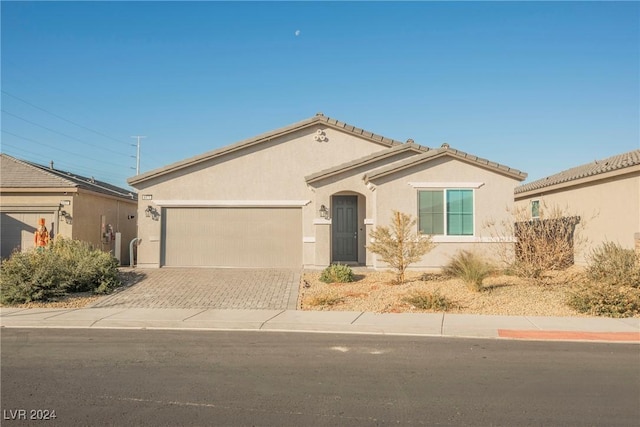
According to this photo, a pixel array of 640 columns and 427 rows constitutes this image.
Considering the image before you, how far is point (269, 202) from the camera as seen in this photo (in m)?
18.6

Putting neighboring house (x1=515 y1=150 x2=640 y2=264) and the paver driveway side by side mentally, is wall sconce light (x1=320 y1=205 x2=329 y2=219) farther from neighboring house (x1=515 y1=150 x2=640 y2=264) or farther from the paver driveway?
neighboring house (x1=515 y1=150 x2=640 y2=264)

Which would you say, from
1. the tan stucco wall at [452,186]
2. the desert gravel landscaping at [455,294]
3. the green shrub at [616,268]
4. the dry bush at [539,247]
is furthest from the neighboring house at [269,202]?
the green shrub at [616,268]

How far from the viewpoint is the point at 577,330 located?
974cm

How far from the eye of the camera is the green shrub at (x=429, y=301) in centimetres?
1176

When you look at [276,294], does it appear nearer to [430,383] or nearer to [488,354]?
[488,354]

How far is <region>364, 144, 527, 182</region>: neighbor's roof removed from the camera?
16.8 m

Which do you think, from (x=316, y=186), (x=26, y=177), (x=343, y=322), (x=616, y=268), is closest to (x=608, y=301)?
(x=616, y=268)

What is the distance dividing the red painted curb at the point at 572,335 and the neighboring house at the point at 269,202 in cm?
834

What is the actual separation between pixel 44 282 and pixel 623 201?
1685 centimetres

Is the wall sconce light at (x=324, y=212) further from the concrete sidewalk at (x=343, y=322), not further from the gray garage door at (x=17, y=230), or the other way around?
the gray garage door at (x=17, y=230)

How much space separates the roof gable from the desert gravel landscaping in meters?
3.79

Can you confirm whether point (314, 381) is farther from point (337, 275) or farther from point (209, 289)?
point (209, 289)

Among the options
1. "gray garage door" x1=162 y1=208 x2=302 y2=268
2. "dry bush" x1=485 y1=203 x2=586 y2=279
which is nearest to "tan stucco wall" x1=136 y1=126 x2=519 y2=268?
"gray garage door" x1=162 y1=208 x2=302 y2=268

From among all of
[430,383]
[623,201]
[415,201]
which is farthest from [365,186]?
[430,383]
